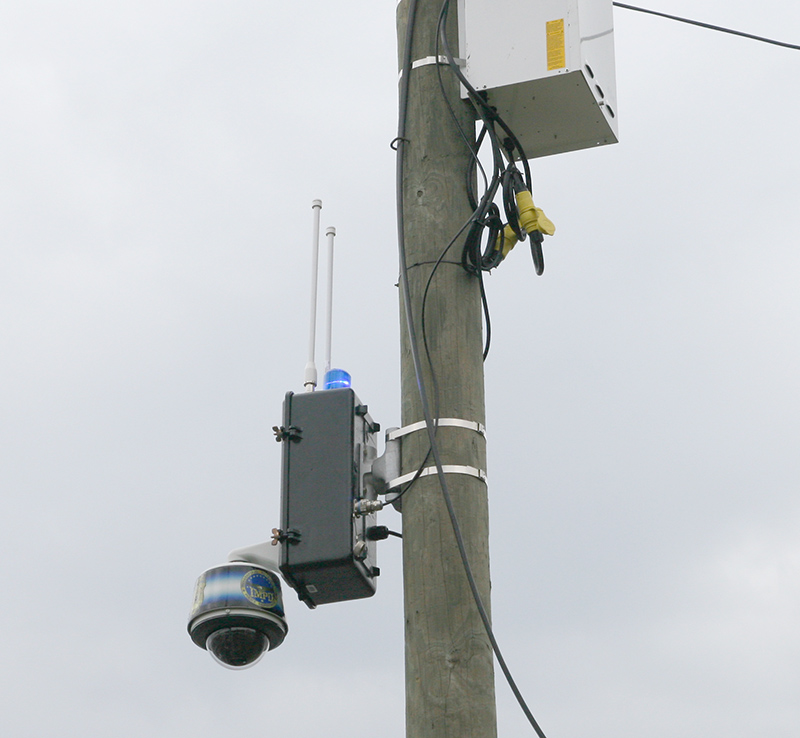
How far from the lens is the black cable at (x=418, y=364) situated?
13.0 ft

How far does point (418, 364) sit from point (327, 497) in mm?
520

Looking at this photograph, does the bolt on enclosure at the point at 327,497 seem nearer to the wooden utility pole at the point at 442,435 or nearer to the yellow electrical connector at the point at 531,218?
the wooden utility pole at the point at 442,435

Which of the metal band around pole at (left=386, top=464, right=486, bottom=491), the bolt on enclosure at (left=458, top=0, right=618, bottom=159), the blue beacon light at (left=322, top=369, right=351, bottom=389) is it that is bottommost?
the metal band around pole at (left=386, top=464, right=486, bottom=491)

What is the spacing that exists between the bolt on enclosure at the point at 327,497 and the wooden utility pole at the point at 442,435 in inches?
8.3

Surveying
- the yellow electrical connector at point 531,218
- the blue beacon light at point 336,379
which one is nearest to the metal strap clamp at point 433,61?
the yellow electrical connector at point 531,218

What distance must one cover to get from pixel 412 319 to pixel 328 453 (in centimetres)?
52

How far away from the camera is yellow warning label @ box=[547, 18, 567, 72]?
4715 millimetres

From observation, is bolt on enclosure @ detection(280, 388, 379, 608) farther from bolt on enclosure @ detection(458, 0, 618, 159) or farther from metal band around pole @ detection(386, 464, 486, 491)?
bolt on enclosure @ detection(458, 0, 618, 159)

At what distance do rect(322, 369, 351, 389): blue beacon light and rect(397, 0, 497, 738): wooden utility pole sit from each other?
372 millimetres

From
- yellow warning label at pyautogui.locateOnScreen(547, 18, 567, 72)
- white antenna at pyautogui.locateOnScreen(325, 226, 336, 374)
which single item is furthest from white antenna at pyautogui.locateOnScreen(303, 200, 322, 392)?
yellow warning label at pyautogui.locateOnScreen(547, 18, 567, 72)

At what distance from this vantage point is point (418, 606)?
158 inches

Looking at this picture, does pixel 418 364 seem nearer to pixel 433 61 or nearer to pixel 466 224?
pixel 466 224

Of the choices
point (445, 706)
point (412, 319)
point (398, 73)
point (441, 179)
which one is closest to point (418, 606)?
point (445, 706)

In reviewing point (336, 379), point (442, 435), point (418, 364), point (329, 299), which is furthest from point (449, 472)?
point (329, 299)
